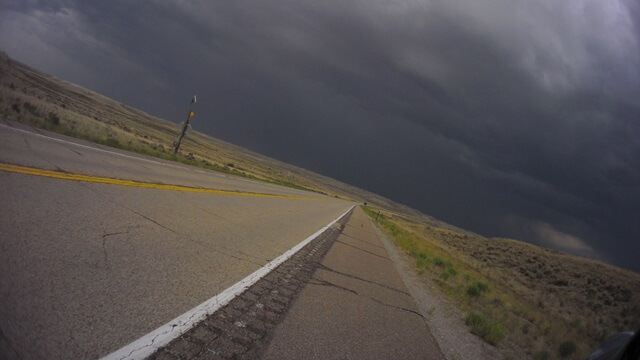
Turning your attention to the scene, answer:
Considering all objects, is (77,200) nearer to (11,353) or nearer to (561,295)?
(11,353)

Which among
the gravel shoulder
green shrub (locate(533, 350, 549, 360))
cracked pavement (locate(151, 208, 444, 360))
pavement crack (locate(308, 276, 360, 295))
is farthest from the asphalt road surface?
green shrub (locate(533, 350, 549, 360))

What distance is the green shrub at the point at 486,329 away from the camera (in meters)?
7.86

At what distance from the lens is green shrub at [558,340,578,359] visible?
8.70 meters

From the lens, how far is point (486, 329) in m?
8.17

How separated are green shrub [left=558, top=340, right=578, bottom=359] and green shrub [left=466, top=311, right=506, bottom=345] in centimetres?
148

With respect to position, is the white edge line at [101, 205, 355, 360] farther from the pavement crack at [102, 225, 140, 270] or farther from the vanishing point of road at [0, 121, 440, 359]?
the pavement crack at [102, 225, 140, 270]

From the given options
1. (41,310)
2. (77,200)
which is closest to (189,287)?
(41,310)

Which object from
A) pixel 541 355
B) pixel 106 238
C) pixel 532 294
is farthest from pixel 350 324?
pixel 532 294

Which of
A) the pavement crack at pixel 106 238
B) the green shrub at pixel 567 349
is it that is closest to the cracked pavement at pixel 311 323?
the pavement crack at pixel 106 238

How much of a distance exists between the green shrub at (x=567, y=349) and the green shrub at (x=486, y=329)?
4.84 feet

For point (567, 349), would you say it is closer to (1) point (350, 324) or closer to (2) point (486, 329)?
(2) point (486, 329)

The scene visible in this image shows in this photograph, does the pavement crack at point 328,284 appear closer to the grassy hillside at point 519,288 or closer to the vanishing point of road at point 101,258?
the vanishing point of road at point 101,258

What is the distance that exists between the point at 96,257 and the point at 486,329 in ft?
24.9

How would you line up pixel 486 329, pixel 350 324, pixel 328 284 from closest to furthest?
pixel 350 324, pixel 328 284, pixel 486 329
